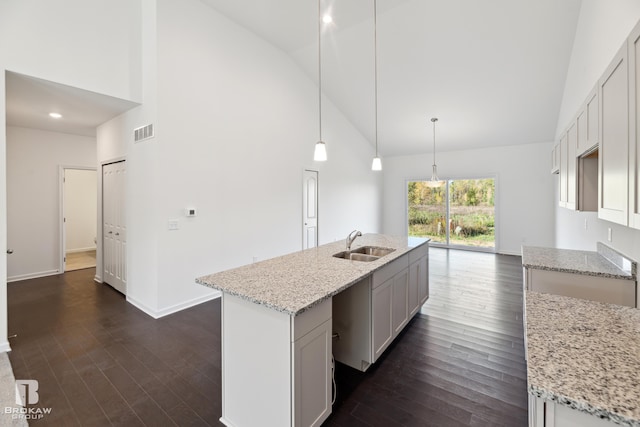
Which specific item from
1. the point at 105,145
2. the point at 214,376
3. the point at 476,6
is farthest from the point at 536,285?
the point at 105,145

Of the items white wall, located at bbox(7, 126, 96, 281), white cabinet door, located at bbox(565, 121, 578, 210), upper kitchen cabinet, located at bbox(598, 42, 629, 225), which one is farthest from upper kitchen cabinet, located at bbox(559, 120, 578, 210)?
white wall, located at bbox(7, 126, 96, 281)

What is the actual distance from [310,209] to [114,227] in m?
3.38

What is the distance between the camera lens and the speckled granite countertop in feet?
2.74

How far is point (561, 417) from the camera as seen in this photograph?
901 millimetres

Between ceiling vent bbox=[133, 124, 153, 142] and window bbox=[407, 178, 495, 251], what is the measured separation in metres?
7.11

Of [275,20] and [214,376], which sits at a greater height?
[275,20]

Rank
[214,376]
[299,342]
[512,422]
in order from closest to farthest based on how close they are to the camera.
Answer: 1. [299,342]
2. [512,422]
3. [214,376]

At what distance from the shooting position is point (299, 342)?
5.14 ft

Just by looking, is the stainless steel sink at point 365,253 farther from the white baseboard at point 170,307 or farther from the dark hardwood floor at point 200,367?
the white baseboard at point 170,307

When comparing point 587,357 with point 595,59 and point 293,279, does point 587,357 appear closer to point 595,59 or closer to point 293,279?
point 293,279

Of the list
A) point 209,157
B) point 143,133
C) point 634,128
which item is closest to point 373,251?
point 634,128

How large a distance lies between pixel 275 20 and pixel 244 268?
3928 mm

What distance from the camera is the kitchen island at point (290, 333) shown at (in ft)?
5.14

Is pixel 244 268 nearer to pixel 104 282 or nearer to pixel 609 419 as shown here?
pixel 609 419
